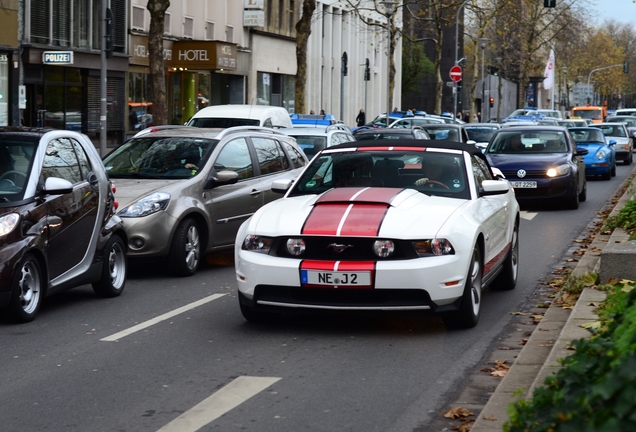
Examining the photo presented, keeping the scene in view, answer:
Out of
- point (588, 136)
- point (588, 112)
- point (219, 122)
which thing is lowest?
point (588, 136)

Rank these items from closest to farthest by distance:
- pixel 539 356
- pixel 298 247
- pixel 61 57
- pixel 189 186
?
pixel 539 356, pixel 298 247, pixel 189 186, pixel 61 57

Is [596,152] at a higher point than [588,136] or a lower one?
lower

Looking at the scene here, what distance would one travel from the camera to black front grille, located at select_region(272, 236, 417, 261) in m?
8.41

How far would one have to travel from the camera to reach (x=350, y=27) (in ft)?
232

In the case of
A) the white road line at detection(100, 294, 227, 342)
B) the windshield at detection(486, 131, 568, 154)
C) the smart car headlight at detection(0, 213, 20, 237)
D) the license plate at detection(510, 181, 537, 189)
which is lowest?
the white road line at detection(100, 294, 227, 342)

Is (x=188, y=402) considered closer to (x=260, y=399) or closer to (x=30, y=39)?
(x=260, y=399)

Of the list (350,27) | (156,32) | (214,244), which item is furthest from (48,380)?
(350,27)

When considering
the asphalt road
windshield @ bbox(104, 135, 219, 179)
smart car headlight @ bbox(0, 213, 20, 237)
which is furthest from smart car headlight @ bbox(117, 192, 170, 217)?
smart car headlight @ bbox(0, 213, 20, 237)

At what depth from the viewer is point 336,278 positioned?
8.34 meters

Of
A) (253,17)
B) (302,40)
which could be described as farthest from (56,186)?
(253,17)

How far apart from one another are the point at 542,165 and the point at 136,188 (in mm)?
11154

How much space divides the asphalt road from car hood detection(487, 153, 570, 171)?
35.5ft

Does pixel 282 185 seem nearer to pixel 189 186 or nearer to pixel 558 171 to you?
pixel 189 186

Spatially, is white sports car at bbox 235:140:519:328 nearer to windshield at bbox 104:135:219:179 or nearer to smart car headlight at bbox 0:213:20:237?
smart car headlight at bbox 0:213:20:237
